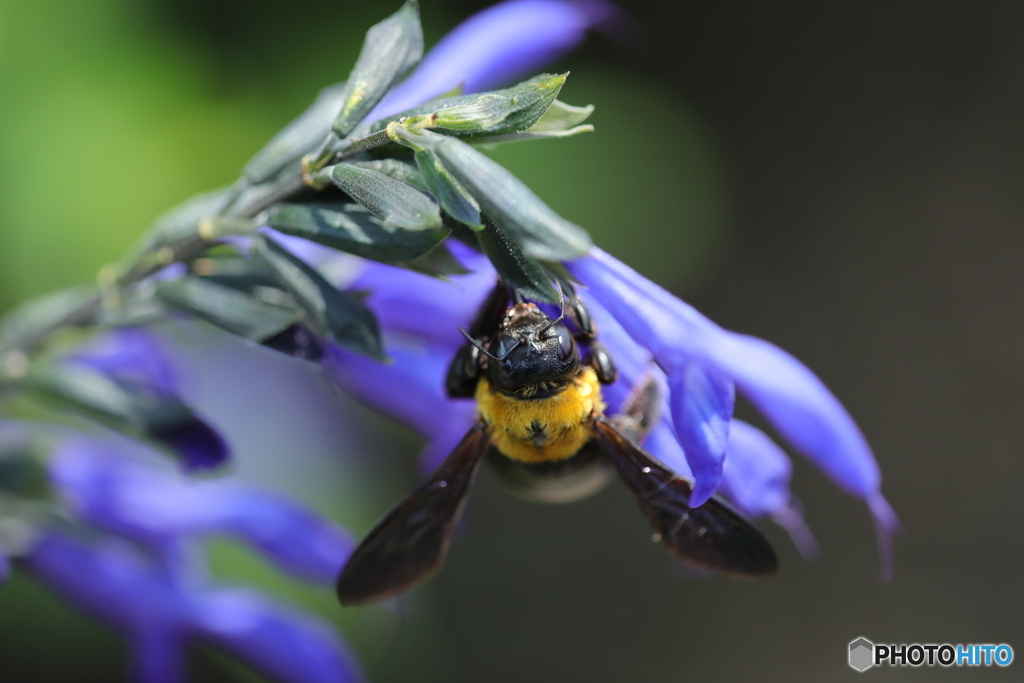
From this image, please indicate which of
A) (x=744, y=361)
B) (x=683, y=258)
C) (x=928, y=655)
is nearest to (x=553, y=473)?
(x=744, y=361)

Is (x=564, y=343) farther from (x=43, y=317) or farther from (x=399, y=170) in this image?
(x=43, y=317)

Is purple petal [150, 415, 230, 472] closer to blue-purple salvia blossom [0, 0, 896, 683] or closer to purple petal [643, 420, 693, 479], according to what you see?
blue-purple salvia blossom [0, 0, 896, 683]

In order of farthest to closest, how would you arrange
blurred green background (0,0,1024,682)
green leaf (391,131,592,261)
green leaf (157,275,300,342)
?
blurred green background (0,0,1024,682) < green leaf (157,275,300,342) < green leaf (391,131,592,261)

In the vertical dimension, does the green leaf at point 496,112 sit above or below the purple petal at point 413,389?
above

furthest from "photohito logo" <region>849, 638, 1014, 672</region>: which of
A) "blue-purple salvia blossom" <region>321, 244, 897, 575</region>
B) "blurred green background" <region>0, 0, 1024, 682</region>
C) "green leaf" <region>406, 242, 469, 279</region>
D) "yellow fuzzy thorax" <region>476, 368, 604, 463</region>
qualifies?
"green leaf" <region>406, 242, 469, 279</region>

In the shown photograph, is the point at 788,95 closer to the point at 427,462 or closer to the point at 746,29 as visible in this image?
the point at 746,29

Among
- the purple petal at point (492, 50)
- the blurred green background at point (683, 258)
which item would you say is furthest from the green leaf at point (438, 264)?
the blurred green background at point (683, 258)

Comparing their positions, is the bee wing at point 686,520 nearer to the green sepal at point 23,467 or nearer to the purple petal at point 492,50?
the purple petal at point 492,50

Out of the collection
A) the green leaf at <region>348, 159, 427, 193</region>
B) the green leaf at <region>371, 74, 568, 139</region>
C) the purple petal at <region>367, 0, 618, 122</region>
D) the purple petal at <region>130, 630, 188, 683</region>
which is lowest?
the purple petal at <region>130, 630, 188, 683</region>
